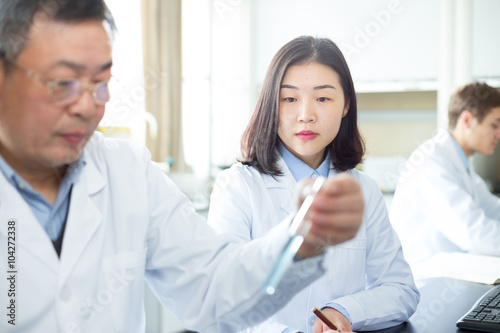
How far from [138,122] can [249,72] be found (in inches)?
68.4

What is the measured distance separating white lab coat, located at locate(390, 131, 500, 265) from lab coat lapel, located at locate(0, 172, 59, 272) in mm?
2149

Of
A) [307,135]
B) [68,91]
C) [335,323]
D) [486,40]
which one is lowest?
[335,323]

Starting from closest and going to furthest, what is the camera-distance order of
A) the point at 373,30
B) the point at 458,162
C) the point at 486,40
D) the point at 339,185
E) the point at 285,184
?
the point at 339,185
the point at 285,184
the point at 458,162
the point at 486,40
the point at 373,30

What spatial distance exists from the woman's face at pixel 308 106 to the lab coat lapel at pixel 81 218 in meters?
0.65

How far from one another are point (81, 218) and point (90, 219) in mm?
21

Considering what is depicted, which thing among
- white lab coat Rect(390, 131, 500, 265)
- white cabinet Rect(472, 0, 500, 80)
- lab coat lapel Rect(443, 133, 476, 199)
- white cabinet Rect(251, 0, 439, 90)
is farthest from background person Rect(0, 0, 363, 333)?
white cabinet Rect(472, 0, 500, 80)

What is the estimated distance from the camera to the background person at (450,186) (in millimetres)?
2615

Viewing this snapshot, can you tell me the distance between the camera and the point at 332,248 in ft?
5.09

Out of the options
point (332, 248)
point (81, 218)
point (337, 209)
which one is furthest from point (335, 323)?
point (81, 218)

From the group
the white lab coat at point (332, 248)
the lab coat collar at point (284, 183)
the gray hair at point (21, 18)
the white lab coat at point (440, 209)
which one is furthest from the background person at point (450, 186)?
the gray hair at point (21, 18)

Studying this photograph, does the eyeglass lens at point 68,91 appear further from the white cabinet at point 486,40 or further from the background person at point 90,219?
the white cabinet at point 486,40

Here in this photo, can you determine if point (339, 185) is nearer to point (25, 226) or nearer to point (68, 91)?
point (68, 91)

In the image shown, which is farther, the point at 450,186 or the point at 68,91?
the point at 450,186

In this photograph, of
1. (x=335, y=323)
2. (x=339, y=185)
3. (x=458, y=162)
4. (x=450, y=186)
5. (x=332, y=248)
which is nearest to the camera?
(x=339, y=185)
